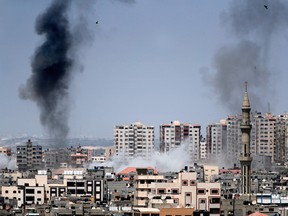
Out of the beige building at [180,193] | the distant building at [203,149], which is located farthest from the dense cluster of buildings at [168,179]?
the distant building at [203,149]

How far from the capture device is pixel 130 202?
209ft

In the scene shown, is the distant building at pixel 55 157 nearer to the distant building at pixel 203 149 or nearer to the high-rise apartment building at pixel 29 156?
the high-rise apartment building at pixel 29 156

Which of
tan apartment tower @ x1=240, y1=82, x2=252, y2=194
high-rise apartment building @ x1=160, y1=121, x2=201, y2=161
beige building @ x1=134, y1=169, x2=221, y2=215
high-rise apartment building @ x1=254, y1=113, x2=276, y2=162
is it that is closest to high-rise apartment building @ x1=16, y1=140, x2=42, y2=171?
high-rise apartment building @ x1=160, y1=121, x2=201, y2=161

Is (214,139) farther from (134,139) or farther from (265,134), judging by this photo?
(134,139)

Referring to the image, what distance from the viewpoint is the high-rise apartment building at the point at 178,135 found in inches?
5463

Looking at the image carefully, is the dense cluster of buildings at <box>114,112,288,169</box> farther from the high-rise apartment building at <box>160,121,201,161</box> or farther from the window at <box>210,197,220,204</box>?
the window at <box>210,197,220,204</box>

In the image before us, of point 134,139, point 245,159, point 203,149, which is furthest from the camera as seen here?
point 134,139

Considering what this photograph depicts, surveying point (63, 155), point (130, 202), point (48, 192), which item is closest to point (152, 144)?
point (63, 155)

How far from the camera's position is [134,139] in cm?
13975

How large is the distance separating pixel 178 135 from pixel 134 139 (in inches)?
173

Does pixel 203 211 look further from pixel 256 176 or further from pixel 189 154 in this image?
pixel 189 154

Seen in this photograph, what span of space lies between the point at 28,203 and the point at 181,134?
69.8 m

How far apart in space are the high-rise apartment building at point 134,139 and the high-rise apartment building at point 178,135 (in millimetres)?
1589

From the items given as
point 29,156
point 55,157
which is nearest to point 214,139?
point 55,157
